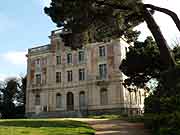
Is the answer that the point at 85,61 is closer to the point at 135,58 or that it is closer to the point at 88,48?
the point at 88,48

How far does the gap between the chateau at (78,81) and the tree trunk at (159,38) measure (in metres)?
22.6

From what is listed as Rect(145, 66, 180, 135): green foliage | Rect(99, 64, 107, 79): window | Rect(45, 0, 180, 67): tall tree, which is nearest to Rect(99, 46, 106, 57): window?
Rect(99, 64, 107, 79): window

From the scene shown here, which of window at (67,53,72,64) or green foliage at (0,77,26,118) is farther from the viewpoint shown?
green foliage at (0,77,26,118)

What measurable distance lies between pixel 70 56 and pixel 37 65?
5.86 meters

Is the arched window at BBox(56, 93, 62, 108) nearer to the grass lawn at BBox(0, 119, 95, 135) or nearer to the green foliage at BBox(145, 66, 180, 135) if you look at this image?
the green foliage at BBox(145, 66, 180, 135)

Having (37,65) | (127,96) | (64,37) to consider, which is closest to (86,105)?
(127,96)

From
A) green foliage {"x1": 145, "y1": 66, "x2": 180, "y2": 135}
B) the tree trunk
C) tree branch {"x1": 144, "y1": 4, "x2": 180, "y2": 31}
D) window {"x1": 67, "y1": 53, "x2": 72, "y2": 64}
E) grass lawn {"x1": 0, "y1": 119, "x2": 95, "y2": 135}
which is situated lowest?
grass lawn {"x1": 0, "y1": 119, "x2": 95, "y2": 135}

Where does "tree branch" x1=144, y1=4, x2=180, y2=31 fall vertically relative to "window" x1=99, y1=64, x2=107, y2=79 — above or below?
above

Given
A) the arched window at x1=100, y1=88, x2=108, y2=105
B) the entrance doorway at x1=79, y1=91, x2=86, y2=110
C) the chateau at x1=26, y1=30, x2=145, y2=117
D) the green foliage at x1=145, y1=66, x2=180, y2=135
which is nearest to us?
the green foliage at x1=145, y1=66, x2=180, y2=135

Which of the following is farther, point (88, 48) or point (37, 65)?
point (37, 65)

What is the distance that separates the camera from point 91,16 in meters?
21.7

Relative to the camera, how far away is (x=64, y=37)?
76.1 feet

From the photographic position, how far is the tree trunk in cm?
2189

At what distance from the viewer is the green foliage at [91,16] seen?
2109cm
